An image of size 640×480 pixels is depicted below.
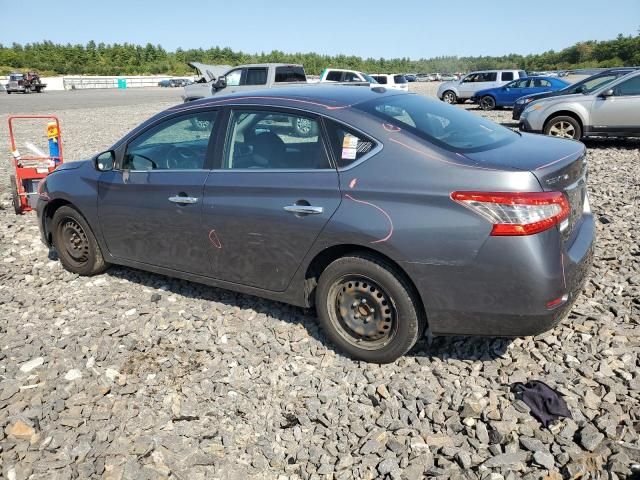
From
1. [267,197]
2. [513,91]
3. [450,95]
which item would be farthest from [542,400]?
[450,95]

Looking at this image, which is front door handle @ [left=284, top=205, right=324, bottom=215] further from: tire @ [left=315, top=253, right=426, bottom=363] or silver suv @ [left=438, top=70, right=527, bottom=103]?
silver suv @ [left=438, top=70, right=527, bottom=103]

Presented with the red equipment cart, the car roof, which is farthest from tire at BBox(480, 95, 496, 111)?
the car roof

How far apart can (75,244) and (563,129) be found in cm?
1025

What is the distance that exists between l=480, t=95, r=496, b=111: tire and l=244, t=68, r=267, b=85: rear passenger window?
10436 mm

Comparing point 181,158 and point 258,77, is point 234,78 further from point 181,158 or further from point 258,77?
point 181,158

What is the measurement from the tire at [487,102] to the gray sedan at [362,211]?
2155 centimetres

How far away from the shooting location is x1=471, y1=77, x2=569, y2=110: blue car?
2344 centimetres

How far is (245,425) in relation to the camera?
10.2 feet

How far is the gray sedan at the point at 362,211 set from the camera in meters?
2.99

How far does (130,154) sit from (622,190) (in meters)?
6.67

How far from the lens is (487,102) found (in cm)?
2428

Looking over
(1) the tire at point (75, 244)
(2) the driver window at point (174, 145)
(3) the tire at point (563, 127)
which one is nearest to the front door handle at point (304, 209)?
(2) the driver window at point (174, 145)

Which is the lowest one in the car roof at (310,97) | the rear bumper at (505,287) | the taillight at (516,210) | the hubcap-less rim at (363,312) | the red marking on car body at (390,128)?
the hubcap-less rim at (363,312)

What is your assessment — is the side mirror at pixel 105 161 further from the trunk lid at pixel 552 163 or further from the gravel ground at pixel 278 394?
the trunk lid at pixel 552 163
